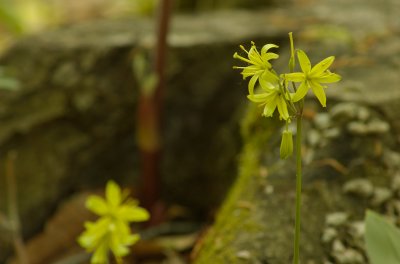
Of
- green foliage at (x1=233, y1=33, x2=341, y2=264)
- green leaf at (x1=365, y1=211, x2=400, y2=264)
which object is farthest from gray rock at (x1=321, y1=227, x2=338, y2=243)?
green foliage at (x1=233, y1=33, x2=341, y2=264)

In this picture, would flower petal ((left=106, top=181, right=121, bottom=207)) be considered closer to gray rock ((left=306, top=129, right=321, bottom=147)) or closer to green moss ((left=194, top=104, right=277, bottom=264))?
green moss ((left=194, top=104, right=277, bottom=264))

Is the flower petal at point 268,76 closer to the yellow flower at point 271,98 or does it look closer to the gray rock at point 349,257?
the yellow flower at point 271,98

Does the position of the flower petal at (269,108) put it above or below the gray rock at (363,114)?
above

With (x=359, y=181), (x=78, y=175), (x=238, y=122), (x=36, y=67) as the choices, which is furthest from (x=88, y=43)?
(x=359, y=181)

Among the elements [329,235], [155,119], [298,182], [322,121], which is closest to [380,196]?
[329,235]

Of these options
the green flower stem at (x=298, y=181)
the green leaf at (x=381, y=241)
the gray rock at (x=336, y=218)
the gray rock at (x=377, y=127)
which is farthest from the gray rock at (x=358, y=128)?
the green flower stem at (x=298, y=181)

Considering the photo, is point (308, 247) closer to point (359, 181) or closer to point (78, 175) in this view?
point (359, 181)

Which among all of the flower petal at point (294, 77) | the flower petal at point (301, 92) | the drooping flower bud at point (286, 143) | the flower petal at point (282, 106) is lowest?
the drooping flower bud at point (286, 143)
